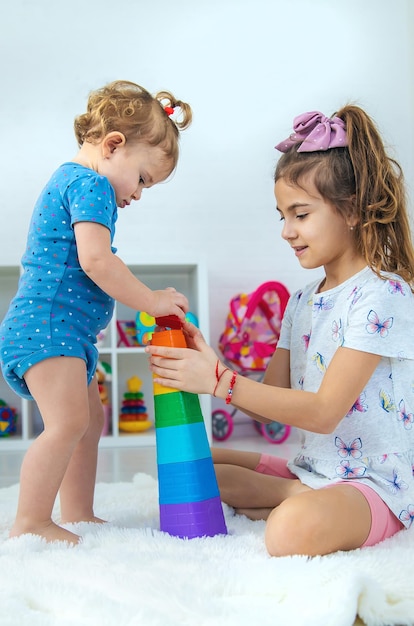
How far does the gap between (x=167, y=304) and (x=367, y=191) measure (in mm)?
389

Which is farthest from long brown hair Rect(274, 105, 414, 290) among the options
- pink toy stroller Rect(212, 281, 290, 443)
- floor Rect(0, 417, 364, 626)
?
pink toy stroller Rect(212, 281, 290, 443)

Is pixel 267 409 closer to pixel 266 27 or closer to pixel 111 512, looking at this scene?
pixel 111 512

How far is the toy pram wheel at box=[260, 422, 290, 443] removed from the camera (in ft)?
9.12

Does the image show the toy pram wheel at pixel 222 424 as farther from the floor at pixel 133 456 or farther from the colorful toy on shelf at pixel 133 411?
the colorful toy on shelf at pixel 133 411

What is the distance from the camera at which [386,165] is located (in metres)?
1.22

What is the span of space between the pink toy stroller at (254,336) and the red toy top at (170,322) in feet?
5.31

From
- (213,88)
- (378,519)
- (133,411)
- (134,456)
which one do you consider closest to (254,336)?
(133,411)

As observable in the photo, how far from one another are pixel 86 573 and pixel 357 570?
0.33 metres

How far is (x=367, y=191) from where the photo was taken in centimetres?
121

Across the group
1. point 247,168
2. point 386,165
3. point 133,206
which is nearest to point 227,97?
point 247,168

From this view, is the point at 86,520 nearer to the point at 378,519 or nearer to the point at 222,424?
the point at 378,519

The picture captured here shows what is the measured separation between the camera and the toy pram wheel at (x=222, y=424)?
2869 millimetres

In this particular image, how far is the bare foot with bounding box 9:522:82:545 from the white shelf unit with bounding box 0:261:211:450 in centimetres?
152

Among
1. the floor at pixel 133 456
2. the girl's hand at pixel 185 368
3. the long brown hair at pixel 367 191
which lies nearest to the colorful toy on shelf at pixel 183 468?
the girl's hand at pixel 185 368
